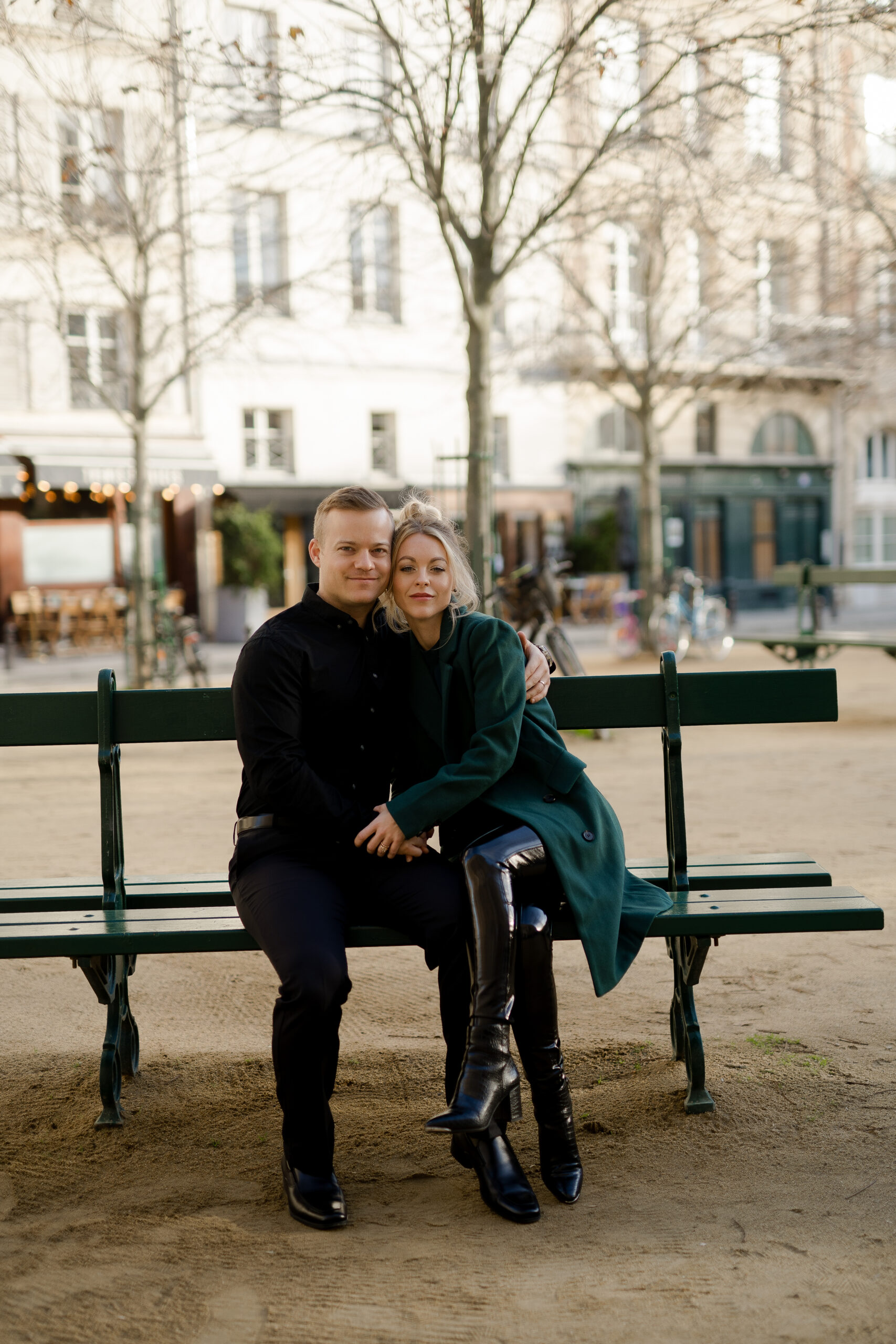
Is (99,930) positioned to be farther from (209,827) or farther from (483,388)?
(483,388)

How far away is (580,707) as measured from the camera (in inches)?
162

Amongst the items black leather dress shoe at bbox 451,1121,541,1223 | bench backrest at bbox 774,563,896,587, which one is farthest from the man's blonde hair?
bench backrest at bbox 774,563,896,587

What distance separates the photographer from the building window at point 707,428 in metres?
34.7

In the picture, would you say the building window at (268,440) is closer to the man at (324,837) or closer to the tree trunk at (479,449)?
the tree trunk at (479,449)

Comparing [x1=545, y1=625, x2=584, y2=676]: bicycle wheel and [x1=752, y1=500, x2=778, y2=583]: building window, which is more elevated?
[x1=752, y1=500, x2=778, y2=583]: building window

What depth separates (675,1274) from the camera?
9.37ft

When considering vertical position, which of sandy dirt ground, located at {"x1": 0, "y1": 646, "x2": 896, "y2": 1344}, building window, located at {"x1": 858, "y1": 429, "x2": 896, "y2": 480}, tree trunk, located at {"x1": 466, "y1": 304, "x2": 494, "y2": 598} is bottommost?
sandy dirt ground, located at {"x1": 0, "y1": 646, "x2": 896, "y2": 1344}

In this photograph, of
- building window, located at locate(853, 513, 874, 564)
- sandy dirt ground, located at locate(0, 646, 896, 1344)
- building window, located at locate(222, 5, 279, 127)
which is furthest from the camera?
building window, located at locate(853, 513, 874, 564)

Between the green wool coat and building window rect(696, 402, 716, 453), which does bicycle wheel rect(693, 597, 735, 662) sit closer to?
building window rect(696, 402, 716, 453)

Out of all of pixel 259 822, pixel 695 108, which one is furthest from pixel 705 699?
pixel 695 108

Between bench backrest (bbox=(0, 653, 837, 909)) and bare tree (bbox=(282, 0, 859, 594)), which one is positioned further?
bare tree (bbox=(282, 0, 859, 594))

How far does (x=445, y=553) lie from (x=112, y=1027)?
157 cm

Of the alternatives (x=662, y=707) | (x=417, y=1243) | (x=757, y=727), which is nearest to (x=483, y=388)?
(x=757, y=727)

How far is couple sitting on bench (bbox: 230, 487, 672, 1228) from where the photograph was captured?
3.22m
